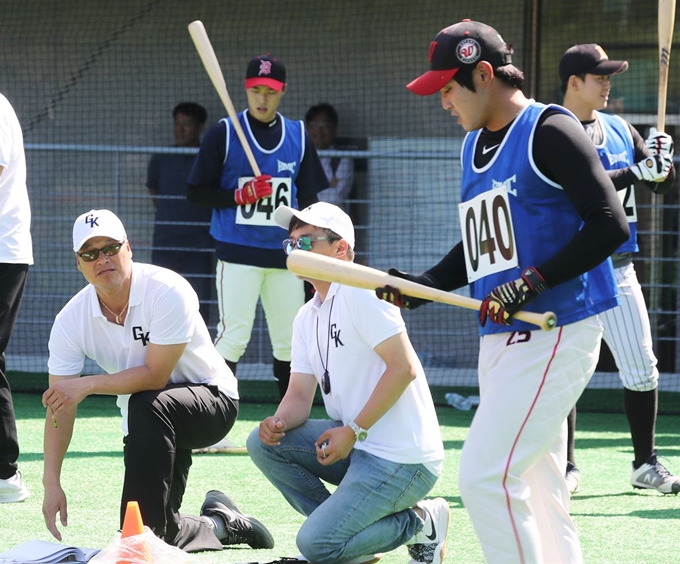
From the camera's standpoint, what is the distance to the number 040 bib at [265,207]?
6.39m

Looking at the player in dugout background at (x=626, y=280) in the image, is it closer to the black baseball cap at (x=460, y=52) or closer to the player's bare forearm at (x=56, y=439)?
the black baseball cap at (x=460, y=52)

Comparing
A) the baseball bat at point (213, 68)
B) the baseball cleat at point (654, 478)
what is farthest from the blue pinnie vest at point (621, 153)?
the baseball bat at point (213, 68)

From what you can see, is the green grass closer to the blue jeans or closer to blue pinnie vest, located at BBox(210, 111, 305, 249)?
the blue jeans

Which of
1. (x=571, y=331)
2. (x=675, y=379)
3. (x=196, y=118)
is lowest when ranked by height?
(x=675, y=379)

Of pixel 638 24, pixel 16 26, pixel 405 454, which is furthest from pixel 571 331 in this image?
pixel 16 26

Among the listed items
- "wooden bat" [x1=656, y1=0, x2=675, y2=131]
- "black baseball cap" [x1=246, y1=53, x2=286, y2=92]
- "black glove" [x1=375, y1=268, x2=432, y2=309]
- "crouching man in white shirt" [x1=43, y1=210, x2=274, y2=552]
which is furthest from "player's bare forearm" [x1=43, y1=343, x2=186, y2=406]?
"black baseball cap" [x1=246, y1=53, x2=286, y2=92]

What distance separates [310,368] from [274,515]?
36.9 inches

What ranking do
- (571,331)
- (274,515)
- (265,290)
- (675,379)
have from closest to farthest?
(571,331), (274,515), (265,290), (675,379)

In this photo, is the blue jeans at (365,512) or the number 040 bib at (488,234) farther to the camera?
the blue jeans at (365,512)

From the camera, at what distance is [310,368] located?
421 cm

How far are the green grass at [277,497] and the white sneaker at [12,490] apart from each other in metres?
0.05

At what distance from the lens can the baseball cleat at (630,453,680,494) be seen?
5.24m

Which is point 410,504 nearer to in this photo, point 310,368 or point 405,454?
point 405,454

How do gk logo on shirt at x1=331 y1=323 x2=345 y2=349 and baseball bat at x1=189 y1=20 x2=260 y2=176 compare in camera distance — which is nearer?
gk logo on shirt at x1=331 y1=323 x2=345 y2=349
